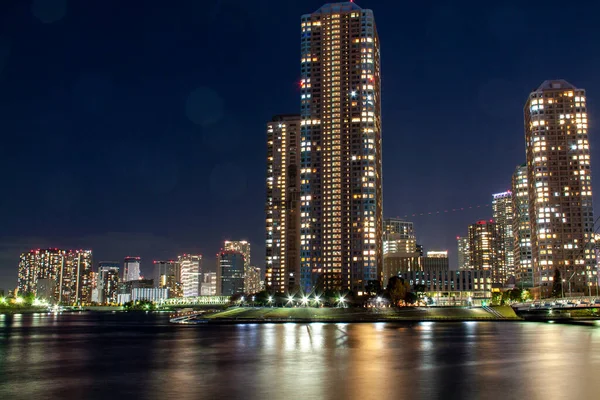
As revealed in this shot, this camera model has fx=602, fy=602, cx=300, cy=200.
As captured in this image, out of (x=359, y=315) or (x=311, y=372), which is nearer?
(x=311, y=372)

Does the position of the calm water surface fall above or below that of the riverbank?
above

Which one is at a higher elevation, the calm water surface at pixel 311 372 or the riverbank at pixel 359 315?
the calm water surface at pixel 311 372

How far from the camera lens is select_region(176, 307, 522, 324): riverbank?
156 metres

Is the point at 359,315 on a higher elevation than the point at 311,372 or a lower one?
lower

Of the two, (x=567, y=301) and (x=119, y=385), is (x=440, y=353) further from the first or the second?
(x=567, y=301)

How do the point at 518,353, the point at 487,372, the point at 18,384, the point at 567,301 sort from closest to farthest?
1. the point at 18,384
2. the point at 487,372
3. the point at 518,353
4. the point at 567,301

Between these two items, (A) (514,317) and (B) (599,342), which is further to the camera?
(A) (514,317)

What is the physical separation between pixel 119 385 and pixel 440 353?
112 ft

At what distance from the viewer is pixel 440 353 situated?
61.7 m

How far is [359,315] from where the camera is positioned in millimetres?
166750

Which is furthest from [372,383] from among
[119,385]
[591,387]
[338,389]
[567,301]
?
[567,301]

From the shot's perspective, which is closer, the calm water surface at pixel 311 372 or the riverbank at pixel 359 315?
the calm water surface at pixel 311 372

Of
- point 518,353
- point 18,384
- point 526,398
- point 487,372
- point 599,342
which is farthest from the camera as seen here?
point 599,342

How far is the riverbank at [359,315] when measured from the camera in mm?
155500
